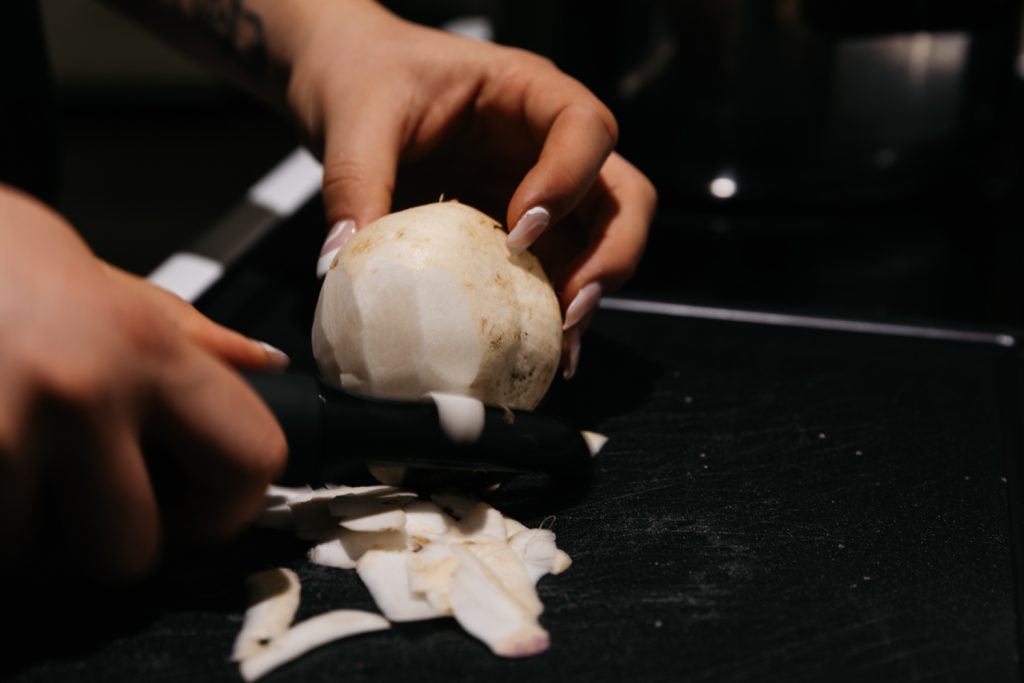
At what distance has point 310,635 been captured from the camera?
2.11 feet

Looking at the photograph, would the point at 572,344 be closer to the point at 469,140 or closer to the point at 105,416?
the point at 469,140

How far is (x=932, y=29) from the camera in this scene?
3.64ft

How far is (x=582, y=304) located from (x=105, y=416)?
43 centimetres

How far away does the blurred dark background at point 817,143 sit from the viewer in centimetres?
115

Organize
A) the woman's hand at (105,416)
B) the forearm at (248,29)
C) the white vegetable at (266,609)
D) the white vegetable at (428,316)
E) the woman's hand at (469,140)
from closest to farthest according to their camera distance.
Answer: the woman's hand at (105,416), the white vegetable at (266,609), the white vegetable at (428,316), the woman's hand at (469,140), the forearm at (248,29)

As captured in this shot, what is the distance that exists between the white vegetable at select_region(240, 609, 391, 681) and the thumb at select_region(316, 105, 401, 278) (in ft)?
0.90

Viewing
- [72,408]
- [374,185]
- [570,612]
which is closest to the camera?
[72,408]

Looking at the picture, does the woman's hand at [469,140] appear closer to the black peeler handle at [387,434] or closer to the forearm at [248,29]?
the forearm at [248,29]

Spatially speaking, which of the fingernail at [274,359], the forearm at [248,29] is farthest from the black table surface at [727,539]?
the forearm at [248,29]

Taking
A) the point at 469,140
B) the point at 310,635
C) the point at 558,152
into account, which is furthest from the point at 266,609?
the point at 469,140

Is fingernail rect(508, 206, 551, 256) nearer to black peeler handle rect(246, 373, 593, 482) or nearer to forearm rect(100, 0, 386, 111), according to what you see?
black peeler handle rect(246, 373, 593, 482)

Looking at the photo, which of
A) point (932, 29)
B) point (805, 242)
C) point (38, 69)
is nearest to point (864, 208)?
point (805, 242)

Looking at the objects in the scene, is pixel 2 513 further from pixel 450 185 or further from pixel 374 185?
pixel 450 185

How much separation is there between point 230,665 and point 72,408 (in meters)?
0.19
